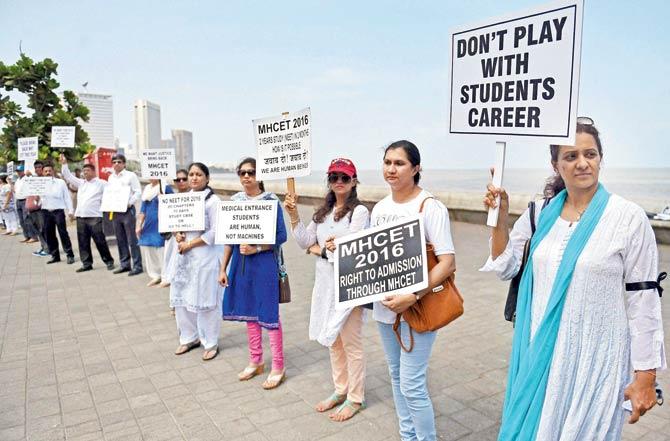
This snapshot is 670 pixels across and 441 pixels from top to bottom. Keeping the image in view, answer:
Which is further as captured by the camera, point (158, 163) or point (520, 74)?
point (158, 163)

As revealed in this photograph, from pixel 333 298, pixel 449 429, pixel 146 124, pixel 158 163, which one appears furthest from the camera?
pixel 146 124

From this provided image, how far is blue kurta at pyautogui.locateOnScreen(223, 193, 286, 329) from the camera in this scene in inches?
167

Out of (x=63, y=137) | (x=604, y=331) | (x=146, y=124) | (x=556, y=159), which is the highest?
(x=146, y=124)

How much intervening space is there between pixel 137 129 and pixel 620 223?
1580 cm

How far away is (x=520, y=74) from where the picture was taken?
241cm

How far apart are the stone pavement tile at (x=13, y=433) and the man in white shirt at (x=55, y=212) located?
7.26m

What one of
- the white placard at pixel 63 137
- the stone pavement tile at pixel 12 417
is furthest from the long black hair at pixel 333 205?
the white placard at pixel 63 137

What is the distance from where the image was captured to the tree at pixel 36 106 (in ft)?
42.4

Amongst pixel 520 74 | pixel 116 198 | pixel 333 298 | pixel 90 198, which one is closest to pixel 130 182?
pixel 116 198

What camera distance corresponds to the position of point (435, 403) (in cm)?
382

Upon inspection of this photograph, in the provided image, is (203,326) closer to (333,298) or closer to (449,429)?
(333,298)

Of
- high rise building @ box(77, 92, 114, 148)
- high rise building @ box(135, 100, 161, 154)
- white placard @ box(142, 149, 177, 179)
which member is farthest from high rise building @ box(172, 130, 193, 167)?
white placard @ box(142, 149, 177, 179)

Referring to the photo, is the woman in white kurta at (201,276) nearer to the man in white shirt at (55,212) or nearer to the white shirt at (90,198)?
the white shirt at (90,198)

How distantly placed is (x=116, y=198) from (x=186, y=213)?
4625 mm
